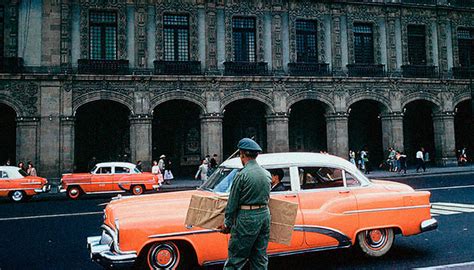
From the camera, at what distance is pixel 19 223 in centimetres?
997

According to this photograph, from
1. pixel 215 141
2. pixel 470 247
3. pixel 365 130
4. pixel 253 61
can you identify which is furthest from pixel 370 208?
pixel 365 130

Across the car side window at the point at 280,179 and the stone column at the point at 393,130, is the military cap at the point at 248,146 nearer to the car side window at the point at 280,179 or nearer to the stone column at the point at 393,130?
the car side window at the point at 280,179

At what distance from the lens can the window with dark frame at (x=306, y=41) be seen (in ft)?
76.8

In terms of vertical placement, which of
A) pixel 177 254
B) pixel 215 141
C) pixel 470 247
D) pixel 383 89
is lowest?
pixel 470 247

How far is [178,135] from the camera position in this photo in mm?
24219

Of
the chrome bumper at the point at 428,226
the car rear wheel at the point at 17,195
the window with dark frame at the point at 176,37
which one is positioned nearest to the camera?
the chrome bumper at the point at 428,226

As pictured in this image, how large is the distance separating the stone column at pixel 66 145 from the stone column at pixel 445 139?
23135 millimetres

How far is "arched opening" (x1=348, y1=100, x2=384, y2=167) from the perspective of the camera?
26.8m

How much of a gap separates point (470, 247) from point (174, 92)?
1705 cm

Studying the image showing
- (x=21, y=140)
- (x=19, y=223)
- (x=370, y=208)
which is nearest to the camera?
(x=370, y=208)

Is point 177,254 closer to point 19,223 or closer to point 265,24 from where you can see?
point 19,223

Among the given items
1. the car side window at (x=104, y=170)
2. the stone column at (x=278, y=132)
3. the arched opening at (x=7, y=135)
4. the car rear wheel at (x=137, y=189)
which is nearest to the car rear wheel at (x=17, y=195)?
the car side window at (x=104, y=170)

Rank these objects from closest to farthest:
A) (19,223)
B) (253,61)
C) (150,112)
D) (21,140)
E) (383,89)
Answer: (19,223)
(21,140)
(150,112)
(253,61)
(383,89)

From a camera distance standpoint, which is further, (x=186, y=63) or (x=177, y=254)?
(x=186, y=63)
